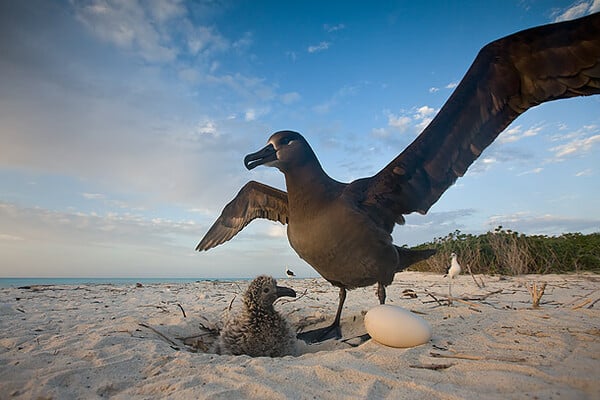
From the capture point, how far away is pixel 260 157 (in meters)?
4.18

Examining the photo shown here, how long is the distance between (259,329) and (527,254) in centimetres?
1137

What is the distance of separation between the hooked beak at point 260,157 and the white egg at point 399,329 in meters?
2.19

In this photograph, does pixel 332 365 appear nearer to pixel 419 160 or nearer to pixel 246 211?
pixel 419 160

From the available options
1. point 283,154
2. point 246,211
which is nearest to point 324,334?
point 283,154

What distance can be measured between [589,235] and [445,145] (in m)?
12.8

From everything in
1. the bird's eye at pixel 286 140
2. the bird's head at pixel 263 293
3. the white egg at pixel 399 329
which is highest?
the bird's eye at pixel 286 140

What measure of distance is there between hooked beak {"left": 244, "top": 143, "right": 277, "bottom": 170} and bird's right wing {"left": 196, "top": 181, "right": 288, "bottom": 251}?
1.49 metres

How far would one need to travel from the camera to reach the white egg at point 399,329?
2906mm

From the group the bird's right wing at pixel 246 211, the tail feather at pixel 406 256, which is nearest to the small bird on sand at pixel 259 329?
the tail feather at pixel 406 256

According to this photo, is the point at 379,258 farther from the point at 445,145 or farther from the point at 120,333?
the point at 120,333

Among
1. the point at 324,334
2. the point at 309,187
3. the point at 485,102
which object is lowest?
the point at 324,334

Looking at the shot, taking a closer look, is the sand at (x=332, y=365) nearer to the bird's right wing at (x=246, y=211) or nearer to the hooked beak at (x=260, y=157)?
the hooked beak at (x=260, y=157)

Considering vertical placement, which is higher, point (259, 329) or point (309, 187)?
point (309, 187)

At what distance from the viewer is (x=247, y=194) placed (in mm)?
6082
